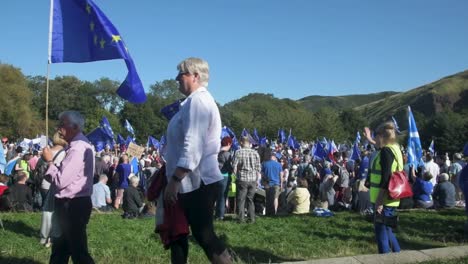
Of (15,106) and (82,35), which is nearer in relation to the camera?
(82,35)

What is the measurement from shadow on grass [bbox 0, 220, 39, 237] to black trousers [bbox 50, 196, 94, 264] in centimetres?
384

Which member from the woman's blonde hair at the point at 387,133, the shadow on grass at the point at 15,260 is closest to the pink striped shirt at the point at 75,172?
the shadow on grass at the point at 15,260

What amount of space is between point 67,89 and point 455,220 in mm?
90184

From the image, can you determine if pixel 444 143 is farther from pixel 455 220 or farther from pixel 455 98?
pixel 455 98

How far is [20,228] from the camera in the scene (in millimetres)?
8875

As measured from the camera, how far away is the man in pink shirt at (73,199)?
4855 millimetres

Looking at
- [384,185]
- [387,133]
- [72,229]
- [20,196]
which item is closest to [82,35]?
[72,229]

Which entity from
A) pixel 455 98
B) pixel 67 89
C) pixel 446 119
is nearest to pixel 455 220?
pixel 446 119

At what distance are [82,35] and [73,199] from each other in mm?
3662

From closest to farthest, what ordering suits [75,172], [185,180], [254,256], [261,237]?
[185,180] → [75,172] → [254,256] → [261,237]

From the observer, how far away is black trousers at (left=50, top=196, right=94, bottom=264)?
484 centimetres

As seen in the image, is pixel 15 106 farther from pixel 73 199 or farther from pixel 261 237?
pixel 73 199

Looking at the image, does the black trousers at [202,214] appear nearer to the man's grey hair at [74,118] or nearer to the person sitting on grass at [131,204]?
the man's grey hair at [74,118]

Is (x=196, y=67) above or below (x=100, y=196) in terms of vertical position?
above
